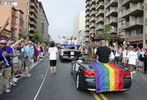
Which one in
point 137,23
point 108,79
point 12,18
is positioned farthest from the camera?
point 12,18

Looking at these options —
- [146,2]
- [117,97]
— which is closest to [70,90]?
[117,97]

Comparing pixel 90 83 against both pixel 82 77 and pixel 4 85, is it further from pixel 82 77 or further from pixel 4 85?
pixel 4 85

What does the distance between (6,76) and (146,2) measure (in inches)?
1129

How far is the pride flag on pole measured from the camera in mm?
4652

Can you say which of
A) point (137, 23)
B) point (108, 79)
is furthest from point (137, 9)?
point (108, 79)

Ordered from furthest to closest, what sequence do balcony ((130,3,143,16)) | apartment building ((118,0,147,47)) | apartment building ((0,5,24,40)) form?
apartment building ((0,5,24,40)) < balcony ((130,3,143,16)) < apartment building ((118,0,147,47))

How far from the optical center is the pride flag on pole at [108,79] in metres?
4.65

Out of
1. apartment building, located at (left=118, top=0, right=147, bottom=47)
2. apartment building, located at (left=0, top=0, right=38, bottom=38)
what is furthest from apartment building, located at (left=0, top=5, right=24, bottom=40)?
apartment building, located at (left=118, top=0, right=147, bottom=47)

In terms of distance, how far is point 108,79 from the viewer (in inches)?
185

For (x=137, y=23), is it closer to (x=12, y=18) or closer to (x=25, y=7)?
(x=12, y=18)

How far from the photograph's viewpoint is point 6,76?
15.7 ft

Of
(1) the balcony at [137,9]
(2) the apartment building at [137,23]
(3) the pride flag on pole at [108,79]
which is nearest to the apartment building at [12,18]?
(2) the apartment building at [137,23]

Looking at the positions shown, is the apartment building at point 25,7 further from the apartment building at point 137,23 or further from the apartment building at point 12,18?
the apartment building at point 137,23

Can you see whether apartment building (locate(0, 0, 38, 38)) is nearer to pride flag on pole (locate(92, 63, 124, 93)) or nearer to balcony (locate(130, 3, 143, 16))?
balcony (locate(130, 3, 143, 16))
